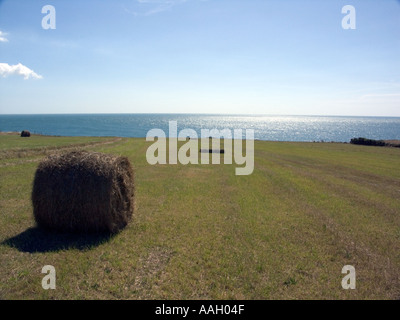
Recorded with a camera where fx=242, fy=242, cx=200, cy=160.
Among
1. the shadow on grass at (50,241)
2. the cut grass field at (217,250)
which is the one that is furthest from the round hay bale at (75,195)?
the cut grass field at (217,250)

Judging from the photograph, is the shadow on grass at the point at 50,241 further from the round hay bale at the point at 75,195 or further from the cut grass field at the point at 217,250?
the round hay bale at the point at 75,195

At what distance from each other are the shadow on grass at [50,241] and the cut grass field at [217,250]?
0.03 metres

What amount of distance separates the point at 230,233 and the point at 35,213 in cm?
637

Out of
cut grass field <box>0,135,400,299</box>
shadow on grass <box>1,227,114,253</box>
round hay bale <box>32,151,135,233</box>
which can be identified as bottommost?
cut grass field <box>0,135,400,299</box>

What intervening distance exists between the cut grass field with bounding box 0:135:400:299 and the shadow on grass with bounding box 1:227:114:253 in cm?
3

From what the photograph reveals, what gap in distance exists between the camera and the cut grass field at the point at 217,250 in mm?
5398

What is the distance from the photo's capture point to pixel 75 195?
→ 7531mm

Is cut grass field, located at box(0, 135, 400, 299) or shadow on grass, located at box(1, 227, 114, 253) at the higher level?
shadow on grass, located at box(1, 227, 114, 253)

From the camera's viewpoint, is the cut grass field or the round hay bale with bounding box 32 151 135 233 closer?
the cut grass field

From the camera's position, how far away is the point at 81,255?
6.54m

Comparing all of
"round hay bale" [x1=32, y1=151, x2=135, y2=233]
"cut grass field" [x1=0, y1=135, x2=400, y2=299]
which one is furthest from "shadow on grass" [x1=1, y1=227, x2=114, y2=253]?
"round hay bale" [x1=32, y1=151, x2=135, y2=233]

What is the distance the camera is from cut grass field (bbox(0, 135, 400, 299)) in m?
5.40

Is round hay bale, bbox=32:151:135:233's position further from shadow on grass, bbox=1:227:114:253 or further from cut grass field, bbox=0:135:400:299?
cut grass field, bbox=0:135:400:299

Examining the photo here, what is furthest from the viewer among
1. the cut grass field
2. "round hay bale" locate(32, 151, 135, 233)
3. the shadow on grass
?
"round hay bale" locate(32, 151, 135, 233)
